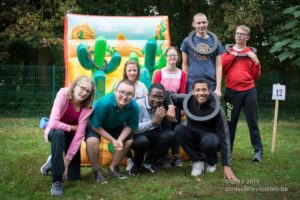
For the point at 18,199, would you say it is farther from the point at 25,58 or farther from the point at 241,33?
the point at 25,58

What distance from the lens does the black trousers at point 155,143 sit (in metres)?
4.70

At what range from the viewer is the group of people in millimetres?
4262

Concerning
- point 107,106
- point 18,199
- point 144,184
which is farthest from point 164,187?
point 18,199

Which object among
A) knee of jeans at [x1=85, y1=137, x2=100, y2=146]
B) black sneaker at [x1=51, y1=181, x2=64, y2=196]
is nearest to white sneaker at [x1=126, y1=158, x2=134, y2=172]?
knee of jeans at [x1=85, y1=137, x2=100, y2=146]

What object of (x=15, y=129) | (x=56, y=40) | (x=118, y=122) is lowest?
(x=15, y=129)

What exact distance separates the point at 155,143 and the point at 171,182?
1.84 ft

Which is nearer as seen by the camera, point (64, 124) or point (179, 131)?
point (64, 124)

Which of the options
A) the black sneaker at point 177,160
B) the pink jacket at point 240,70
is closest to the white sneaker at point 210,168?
the black sneaker at point 177,160

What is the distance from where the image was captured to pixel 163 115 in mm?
4633

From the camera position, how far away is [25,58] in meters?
14.7

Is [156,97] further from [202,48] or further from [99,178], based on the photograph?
[99,178]

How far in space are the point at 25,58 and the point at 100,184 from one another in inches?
441

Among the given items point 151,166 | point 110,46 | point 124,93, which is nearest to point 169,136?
point 151,166

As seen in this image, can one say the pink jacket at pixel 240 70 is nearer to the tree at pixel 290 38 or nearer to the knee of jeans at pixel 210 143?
the tree at pixel 290 38
